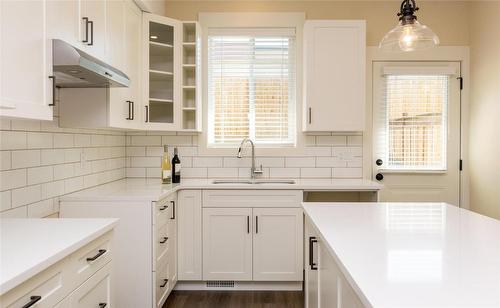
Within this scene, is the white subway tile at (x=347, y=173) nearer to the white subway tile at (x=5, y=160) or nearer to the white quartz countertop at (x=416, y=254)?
the white quartz countertop at (x=416, y=254)

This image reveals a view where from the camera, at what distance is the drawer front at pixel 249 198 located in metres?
2.96

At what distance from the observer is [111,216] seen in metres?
2.31

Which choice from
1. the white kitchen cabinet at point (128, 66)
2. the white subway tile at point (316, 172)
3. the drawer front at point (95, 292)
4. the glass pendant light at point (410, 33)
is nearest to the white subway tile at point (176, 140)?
the white kitchen cabinet at point (128, 66)

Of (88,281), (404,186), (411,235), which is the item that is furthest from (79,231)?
(404,186)

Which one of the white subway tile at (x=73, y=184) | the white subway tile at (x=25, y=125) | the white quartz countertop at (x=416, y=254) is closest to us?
the white quartz countertop at (x=416, y=254)

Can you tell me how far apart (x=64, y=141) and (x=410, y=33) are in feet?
7.13

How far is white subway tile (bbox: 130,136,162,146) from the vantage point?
3.48 metres

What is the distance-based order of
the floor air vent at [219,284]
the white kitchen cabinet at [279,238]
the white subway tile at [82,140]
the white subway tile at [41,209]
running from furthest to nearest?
the floor air vent at [219,284] < the white kitchen cabinet at [279,238] < the white subway tile at [82,140] < the white subway tile at [41,209]

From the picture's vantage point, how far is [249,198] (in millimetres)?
2961

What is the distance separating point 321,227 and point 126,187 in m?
1.82

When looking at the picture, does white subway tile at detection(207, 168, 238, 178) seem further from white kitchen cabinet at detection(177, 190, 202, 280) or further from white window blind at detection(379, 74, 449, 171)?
white window blind at detection(379, 74, 449, 171)

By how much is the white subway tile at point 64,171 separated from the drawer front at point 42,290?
1.19m

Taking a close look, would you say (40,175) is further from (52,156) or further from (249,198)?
(249,198)

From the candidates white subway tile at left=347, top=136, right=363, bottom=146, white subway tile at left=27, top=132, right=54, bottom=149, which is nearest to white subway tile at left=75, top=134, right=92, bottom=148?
white subway tile at left=27, top=132, right=54, bottom=149
